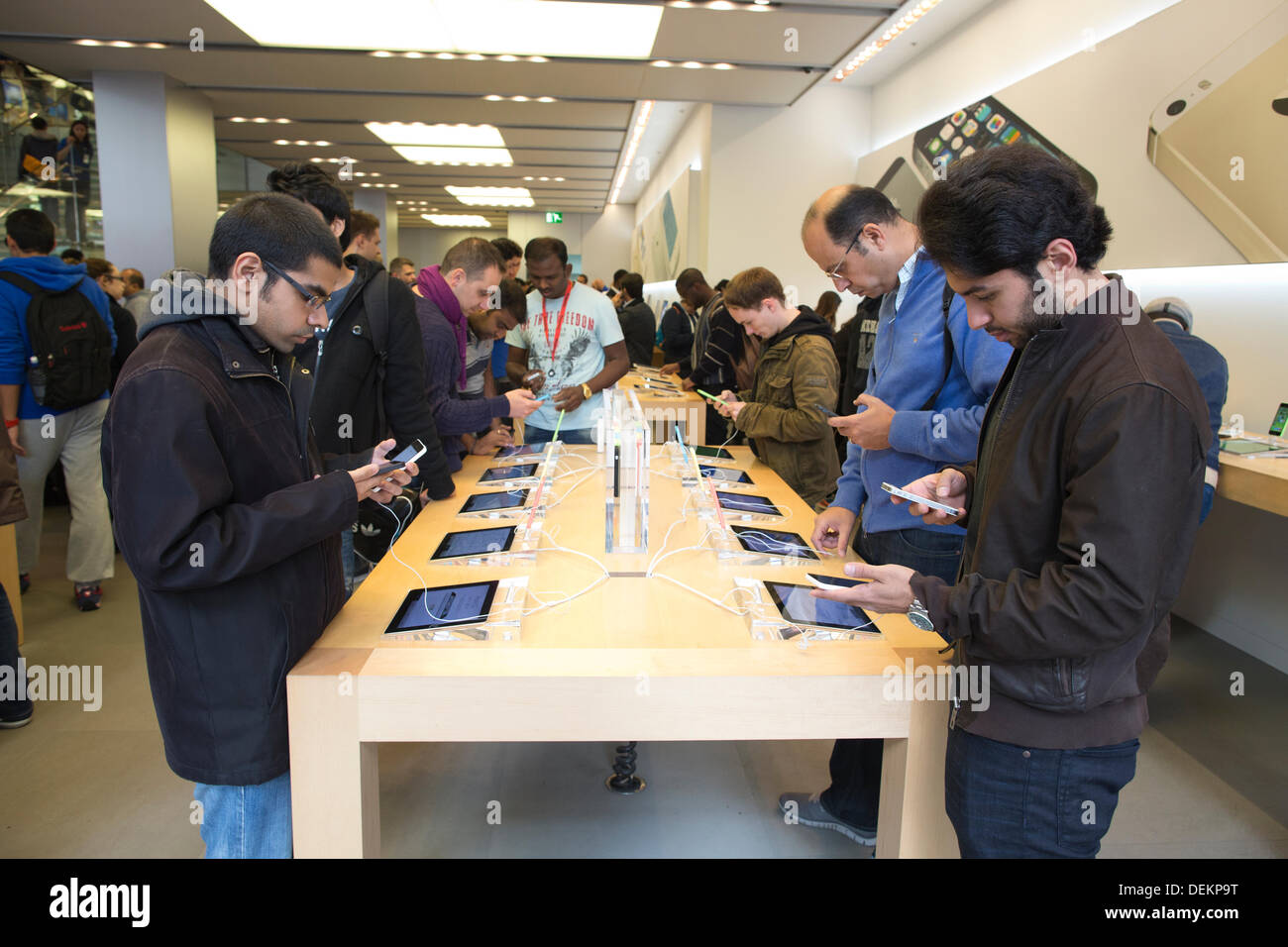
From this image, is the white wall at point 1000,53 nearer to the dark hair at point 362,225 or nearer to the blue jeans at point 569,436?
the blue jeans at point 569,436

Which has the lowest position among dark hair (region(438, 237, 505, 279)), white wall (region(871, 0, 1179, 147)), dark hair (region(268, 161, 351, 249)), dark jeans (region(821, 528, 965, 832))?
dark jeans (region(821, 528, 965, 832))

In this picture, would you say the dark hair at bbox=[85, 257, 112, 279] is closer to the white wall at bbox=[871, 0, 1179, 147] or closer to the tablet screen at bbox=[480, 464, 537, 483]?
the tablet screen at bbox=[480, 464, 537, 483]

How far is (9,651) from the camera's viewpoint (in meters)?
2.72

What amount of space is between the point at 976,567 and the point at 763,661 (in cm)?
42

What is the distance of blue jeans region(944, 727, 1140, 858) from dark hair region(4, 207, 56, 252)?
3863mm

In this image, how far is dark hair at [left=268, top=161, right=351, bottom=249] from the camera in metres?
2.20

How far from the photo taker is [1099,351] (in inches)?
41.8

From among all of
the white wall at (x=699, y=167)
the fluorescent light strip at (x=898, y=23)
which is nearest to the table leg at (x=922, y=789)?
the fluorescent light strip at (x=898, y=23)

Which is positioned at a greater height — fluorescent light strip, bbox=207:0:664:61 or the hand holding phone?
fluorescent light strip, bbox=207:0:664:61

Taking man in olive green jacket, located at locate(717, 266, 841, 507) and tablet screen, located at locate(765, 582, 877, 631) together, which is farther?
man in olive green jacket, located at locate(717, 266, 841, 507)

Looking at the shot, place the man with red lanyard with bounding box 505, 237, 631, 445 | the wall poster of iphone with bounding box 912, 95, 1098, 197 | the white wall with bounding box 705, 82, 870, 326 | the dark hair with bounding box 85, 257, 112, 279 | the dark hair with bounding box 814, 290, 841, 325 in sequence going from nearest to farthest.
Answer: the man with red lanyard with bounding box 505, 237, 631, 445 → the wall poster of iphone with bounding box 912, 95, 1098, 197 → the dark hair with bounding box 85, 257, 112, 279 → the dark hair with bounding box 814, 290, 841, 325 → the white wall with bounding box 705, 82, 870, 326

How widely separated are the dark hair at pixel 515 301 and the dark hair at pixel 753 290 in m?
1.05

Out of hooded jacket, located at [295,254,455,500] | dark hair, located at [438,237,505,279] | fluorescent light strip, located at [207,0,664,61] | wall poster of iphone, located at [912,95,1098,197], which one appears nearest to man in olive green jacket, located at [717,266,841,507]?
dark hair, located at [438,237,505,279]

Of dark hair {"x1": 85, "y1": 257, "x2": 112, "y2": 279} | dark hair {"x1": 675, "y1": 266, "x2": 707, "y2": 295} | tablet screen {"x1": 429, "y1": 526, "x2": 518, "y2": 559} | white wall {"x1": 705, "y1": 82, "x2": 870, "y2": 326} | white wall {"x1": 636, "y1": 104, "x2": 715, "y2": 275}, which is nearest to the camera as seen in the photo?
tablet screen {"x1": 429, "y1": 526, "x2": 518, "y2": 559}
